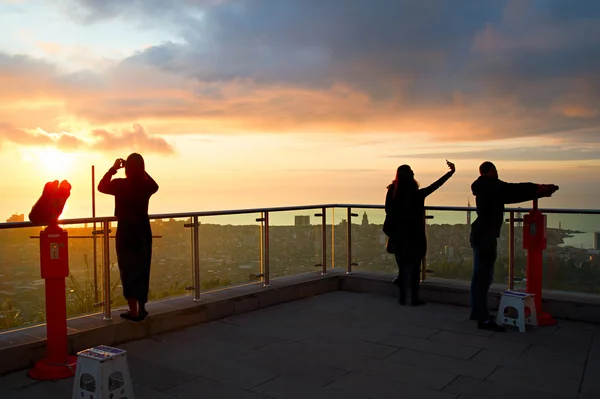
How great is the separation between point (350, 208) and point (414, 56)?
127 inches

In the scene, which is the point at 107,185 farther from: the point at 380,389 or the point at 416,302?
the point at 416,302

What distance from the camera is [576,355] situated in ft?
16.7

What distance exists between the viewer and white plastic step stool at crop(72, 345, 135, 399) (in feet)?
12.3

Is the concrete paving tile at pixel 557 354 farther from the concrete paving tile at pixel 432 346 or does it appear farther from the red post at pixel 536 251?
the red post at pixel 536 251

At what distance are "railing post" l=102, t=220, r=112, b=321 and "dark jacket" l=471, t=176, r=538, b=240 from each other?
3.84 meters

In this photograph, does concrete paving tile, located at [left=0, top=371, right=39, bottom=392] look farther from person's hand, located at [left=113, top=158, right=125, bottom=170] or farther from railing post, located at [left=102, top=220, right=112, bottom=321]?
person's hand, located at [left=113, top=158, right=125, bottom=170]

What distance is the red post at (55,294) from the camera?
4695 mm

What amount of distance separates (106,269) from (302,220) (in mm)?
3217

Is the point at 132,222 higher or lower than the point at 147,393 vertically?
higher

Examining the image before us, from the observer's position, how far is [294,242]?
26.3 ft

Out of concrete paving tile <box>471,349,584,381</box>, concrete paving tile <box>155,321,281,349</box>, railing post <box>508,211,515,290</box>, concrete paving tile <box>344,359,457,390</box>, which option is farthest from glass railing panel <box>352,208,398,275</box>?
concrete paving tile <box>344,359,457,390</box>

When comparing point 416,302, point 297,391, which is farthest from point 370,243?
point 297,391

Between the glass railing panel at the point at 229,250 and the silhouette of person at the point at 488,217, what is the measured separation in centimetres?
279

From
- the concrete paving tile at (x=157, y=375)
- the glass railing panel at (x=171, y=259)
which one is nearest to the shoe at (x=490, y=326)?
the concrete paving tile at (x=157, y=375)
